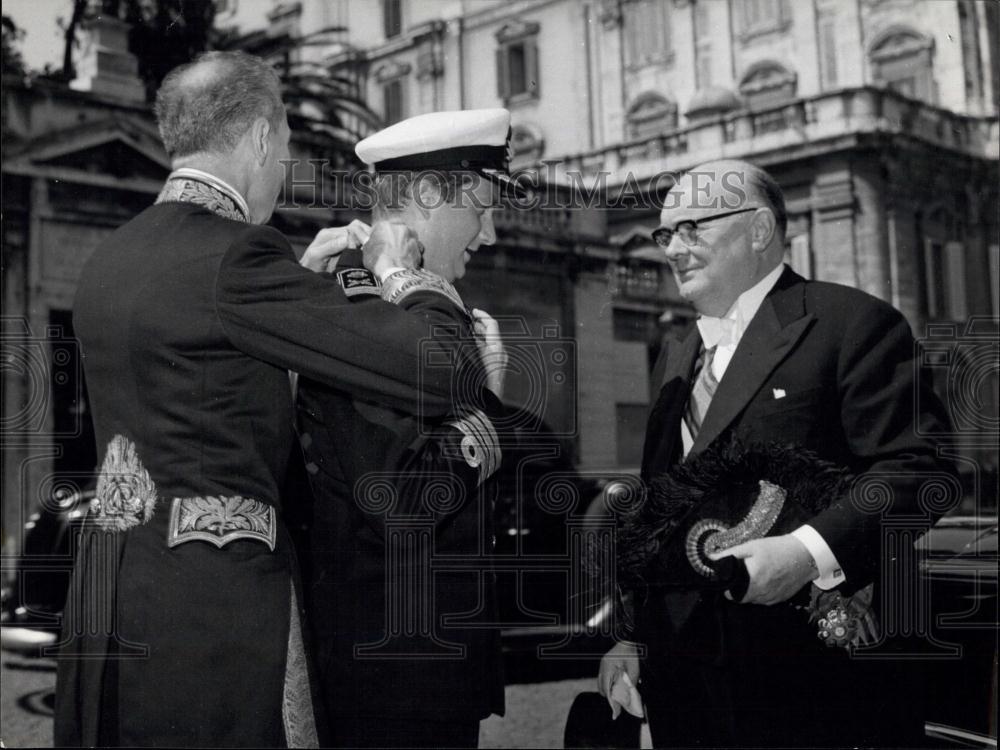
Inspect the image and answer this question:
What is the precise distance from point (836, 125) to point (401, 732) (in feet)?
6.44

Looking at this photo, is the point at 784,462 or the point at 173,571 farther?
the point at 784,462

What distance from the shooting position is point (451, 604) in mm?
2215

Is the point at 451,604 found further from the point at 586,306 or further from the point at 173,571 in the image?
the point at 586,306

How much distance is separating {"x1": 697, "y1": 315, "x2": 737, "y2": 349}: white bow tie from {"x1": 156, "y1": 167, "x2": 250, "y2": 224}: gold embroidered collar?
1.10m

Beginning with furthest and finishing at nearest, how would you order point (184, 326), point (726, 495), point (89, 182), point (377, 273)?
point (89, 182), point (726, 495), point (377, 273), point (184, 326)

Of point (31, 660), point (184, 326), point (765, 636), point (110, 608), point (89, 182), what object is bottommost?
point (31, 660)

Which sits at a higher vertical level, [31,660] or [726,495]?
[726,495]

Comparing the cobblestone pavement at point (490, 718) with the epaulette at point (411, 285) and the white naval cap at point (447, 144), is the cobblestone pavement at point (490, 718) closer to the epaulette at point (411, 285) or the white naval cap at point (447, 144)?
the epaulette at point (411, 285)

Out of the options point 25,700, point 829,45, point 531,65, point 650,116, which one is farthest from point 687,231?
point 25,700

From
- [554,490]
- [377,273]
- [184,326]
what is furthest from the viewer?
[554,490]

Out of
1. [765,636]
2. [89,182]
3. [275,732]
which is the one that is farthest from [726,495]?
[89,182]

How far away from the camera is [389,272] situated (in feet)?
6.86

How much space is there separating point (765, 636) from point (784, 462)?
38 cm

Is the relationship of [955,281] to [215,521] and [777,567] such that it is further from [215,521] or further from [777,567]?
[215,521]
